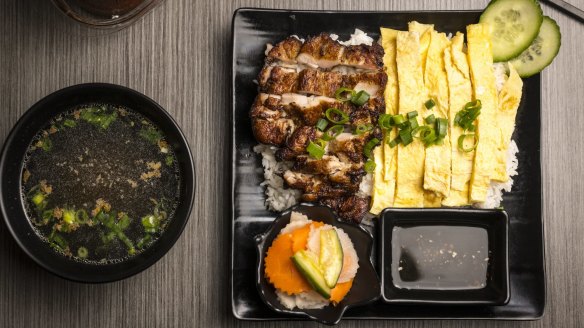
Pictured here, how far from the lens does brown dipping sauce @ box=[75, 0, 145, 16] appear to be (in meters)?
4.01

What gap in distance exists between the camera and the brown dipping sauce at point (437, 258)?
4.23 meters

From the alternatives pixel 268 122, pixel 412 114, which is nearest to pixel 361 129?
pixel 412 114

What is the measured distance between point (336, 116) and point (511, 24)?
1.41 meters

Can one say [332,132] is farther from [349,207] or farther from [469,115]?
[469,115]

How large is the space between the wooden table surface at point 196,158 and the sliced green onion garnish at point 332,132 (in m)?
0.71

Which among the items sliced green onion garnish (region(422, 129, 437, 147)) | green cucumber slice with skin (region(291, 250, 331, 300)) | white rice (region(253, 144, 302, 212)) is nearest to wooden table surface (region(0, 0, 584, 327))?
white rice (region(253, 144, 302, 212))

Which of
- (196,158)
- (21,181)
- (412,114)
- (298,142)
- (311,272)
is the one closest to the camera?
(311,272)

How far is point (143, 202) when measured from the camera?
13.1 ft

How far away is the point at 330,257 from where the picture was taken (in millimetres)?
3838

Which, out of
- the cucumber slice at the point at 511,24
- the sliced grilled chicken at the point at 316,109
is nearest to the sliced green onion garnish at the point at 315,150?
the sliced grilled chicken at the point at 316,109

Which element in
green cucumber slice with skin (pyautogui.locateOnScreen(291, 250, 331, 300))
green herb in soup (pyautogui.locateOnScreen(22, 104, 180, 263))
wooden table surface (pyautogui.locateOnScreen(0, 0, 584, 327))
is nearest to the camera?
green cucumber slice with skin (pyautogui.locateOnScreen(291, 250, 331, 300))

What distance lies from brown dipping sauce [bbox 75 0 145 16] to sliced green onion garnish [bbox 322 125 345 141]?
1.52 meters

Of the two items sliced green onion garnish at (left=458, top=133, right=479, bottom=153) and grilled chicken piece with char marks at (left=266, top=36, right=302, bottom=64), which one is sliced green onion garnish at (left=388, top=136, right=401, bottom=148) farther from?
grilled chicken piece with char marks at (left=266, top=36, right=302, bottom=64)

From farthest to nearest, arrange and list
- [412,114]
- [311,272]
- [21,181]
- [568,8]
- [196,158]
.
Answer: [568,8] < [196,158] < [412,114] < [21,181] < [311,272]
